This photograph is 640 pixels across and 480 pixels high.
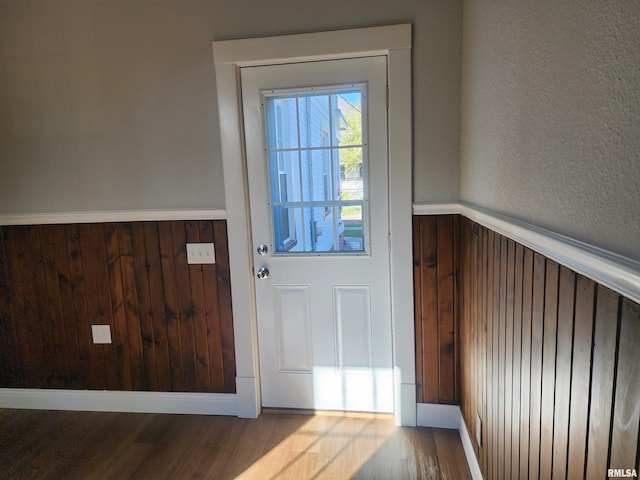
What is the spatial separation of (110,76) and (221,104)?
65 centimetres

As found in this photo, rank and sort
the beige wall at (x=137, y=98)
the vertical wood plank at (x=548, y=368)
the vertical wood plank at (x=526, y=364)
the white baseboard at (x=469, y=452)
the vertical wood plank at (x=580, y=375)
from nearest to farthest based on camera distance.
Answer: the vertical wood plank at (x=580, y=375) → the vertical wood plank at (x=548, y=368) → the vertical wood plank at (x=526, y=364) → the white baseboard at (x=469, y=452) → the beige wall at (x=137, y=98)

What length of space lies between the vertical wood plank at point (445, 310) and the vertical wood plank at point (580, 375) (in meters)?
1.27

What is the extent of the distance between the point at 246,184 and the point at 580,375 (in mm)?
1779

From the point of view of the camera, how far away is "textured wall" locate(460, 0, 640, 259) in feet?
2.24

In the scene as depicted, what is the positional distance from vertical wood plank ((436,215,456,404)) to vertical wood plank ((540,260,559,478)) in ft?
3.64

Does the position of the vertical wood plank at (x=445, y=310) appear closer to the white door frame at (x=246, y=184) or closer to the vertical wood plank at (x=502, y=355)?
the white door frame at (x=246, y=184)

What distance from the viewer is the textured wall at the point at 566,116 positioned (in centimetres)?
68

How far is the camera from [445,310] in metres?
2.16

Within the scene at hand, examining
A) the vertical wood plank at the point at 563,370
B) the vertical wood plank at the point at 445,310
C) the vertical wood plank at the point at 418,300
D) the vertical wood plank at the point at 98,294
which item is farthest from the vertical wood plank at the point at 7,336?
the vertical wood plank at the point at 563,370

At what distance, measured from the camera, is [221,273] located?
90.8 inches

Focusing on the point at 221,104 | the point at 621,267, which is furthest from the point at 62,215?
the point at 621,267

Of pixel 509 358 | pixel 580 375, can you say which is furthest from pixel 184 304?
pixel 580 375

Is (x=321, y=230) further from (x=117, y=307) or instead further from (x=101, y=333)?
(x=101, y=333)

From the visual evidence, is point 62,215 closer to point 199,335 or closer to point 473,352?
point 199,335
